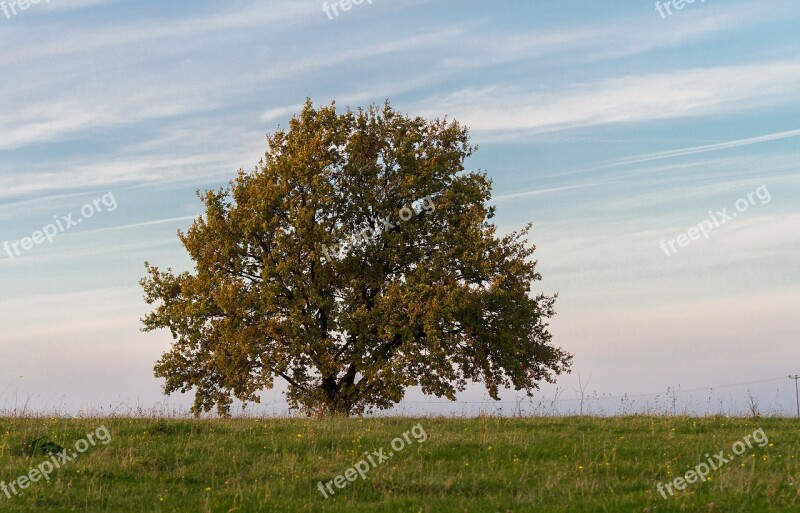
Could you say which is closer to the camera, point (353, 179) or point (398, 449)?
point (398, 449)

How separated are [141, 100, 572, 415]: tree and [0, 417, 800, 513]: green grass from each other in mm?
6788

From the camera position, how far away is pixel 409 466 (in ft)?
59.1

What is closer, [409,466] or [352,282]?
[409,466]

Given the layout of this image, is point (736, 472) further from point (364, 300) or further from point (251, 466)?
point (364, 300)

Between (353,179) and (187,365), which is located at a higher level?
(353,179)

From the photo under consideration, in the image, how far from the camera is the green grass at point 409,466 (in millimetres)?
15039

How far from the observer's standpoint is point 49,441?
20609 mm

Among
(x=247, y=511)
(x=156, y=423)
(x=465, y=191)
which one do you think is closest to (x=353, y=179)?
(x=465, y=191)

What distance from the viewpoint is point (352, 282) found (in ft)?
104

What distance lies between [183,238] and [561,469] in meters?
22.2

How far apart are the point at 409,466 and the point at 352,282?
14.3 meters

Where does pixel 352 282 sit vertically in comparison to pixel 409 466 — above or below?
above

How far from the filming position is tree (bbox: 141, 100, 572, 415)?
30.9 meters

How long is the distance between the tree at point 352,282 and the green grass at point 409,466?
6.79 meters
